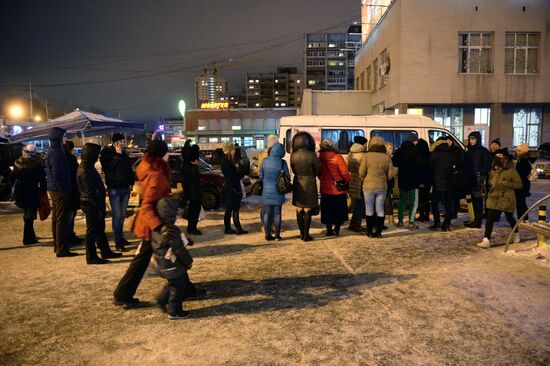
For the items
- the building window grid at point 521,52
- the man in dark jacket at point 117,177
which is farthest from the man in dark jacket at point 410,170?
the building window grid at point 521,52

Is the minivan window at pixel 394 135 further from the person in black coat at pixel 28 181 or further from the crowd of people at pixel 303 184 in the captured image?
the person in black coat at pixel 28 181

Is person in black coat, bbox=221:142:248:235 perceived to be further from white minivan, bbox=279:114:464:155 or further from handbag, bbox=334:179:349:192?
white minivan, bbox=279:114:464:155

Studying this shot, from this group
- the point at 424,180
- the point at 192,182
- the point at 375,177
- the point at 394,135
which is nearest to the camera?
the point at 375,177

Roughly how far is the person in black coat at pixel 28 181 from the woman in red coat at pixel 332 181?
5.42 metres

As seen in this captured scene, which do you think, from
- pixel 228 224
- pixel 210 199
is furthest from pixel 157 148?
pixel 210 199

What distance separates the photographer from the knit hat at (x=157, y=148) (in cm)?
443

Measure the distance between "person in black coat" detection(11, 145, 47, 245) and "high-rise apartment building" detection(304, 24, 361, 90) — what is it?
139595 mm

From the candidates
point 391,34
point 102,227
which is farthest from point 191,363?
point 391,34

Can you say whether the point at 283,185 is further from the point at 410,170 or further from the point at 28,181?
the point at 28,181

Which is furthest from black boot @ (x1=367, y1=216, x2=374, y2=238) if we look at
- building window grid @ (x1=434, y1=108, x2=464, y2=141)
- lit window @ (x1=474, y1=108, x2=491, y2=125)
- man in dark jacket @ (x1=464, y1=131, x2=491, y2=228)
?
lit window @ (x1=474, y1=108, x2=491, y2=125)

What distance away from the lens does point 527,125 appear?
1041 inches

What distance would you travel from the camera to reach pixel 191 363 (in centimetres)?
350

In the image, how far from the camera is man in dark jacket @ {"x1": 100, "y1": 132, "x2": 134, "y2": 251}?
23.7 ft

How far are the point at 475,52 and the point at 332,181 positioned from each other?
837 inches
